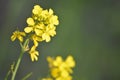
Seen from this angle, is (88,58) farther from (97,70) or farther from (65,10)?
(65,10)

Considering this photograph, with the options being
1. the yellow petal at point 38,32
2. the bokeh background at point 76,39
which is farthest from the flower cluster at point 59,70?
the bokeh background at point 76,39

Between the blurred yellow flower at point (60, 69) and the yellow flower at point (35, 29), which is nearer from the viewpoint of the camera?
the yellow flower at point (35, 29)

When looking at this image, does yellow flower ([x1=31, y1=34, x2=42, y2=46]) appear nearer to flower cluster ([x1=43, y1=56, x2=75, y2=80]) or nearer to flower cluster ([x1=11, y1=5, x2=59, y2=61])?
flower cluster ([x1=11, y1=5, x2=59, y2=61])

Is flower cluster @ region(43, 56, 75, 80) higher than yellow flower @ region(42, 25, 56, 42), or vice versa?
flower cluster @ region(43, 56, 75, 80)

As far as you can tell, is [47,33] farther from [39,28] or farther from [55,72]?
[55,72]

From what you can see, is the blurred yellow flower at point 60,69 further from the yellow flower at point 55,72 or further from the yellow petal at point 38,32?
the yellow petal at point 38,32

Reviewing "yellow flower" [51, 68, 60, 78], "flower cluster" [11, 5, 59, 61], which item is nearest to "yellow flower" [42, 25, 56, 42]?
"flower cluster" [11, 5, 59, 61]

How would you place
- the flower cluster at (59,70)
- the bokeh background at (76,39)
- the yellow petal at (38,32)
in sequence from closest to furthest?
the yellow petal at (38,32) → the flower cluster at (59,70) → the bokeh background at (76,39)

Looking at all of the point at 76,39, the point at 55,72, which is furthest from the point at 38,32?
the point at 76,39

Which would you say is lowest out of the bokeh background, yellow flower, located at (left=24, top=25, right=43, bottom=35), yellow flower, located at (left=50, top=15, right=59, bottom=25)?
yellow flower, located at (left=24, top=25, right=43, bottom=35)
